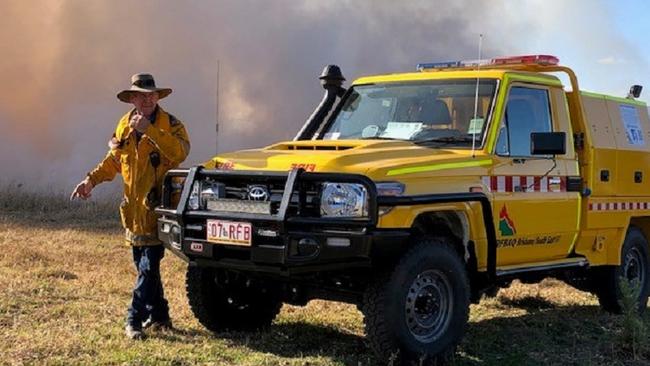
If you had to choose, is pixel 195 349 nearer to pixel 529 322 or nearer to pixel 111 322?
pixel 111 322

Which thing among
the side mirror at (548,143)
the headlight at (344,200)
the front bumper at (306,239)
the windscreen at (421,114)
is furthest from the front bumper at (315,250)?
the side mirror at (548,143)

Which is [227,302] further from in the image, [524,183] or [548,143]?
[548,143]

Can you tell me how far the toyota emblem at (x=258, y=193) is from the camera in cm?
510

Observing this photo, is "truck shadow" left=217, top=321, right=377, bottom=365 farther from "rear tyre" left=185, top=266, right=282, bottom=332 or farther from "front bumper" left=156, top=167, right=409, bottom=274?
"front bumper" left=156, top=167, right=409, bottom=274

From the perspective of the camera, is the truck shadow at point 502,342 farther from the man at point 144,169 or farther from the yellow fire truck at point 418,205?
the man at point 144,169

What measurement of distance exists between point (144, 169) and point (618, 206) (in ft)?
13.7

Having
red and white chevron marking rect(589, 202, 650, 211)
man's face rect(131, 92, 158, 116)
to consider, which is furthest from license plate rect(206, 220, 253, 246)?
red and white chevron marking rect(589, 202, 650, 211)

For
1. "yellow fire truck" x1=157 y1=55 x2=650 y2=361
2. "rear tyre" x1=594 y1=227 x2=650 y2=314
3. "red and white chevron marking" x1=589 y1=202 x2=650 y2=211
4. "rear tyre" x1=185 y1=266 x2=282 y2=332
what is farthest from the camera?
"rear tyre" x1=594 y1=227 x2=650 y2=314

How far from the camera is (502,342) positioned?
6305 millimetres

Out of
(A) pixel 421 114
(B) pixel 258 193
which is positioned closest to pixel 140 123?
(B) pixel 258 193

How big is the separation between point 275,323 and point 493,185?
2.17 m

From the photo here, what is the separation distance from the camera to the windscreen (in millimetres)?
6008

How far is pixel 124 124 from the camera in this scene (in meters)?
5.99

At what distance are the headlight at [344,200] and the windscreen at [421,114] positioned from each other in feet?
4.27
